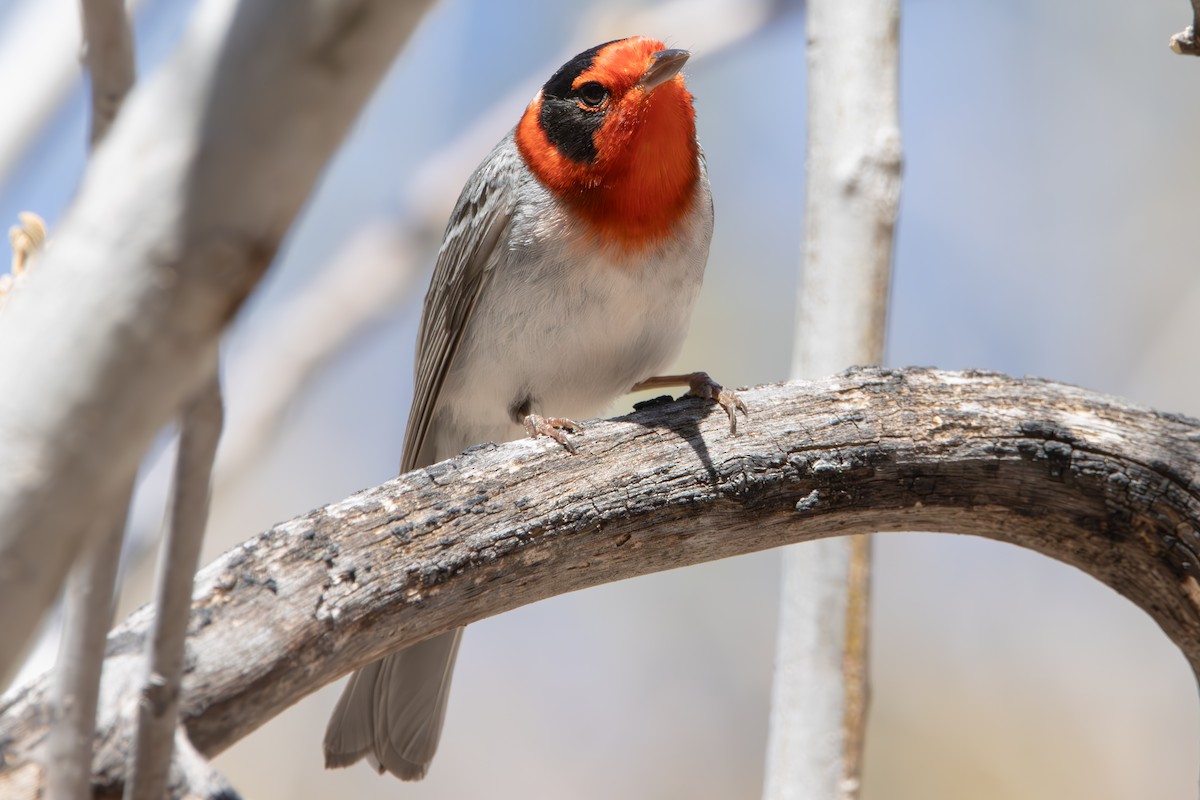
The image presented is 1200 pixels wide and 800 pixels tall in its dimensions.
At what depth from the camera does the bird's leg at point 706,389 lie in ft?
9.35

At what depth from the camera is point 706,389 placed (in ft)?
10.3

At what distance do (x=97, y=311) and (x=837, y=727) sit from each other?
2.93 metres

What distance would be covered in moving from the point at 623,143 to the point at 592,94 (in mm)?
290

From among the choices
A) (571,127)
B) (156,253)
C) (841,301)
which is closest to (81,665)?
(156,253)

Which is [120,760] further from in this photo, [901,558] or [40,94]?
[901,558]

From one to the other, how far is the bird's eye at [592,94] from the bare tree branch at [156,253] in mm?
2830

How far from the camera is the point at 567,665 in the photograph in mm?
7781

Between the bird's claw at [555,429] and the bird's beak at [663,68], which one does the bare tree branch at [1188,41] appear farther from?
the bird's claw at [555,429]

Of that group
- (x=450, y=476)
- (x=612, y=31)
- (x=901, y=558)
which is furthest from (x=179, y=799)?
(x=901, y=558)

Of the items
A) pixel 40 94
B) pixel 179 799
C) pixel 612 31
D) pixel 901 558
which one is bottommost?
pixel 179 799

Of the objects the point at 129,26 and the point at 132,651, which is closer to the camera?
the point at 129,26

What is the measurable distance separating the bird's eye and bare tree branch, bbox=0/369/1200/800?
1.37m

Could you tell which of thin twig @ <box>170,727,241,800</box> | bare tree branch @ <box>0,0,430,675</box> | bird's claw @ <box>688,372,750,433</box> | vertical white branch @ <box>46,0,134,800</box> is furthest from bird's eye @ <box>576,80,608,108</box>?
bare tree branch @ <box>0,0,430,675</box>

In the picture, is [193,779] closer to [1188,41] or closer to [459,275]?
[459,275]
